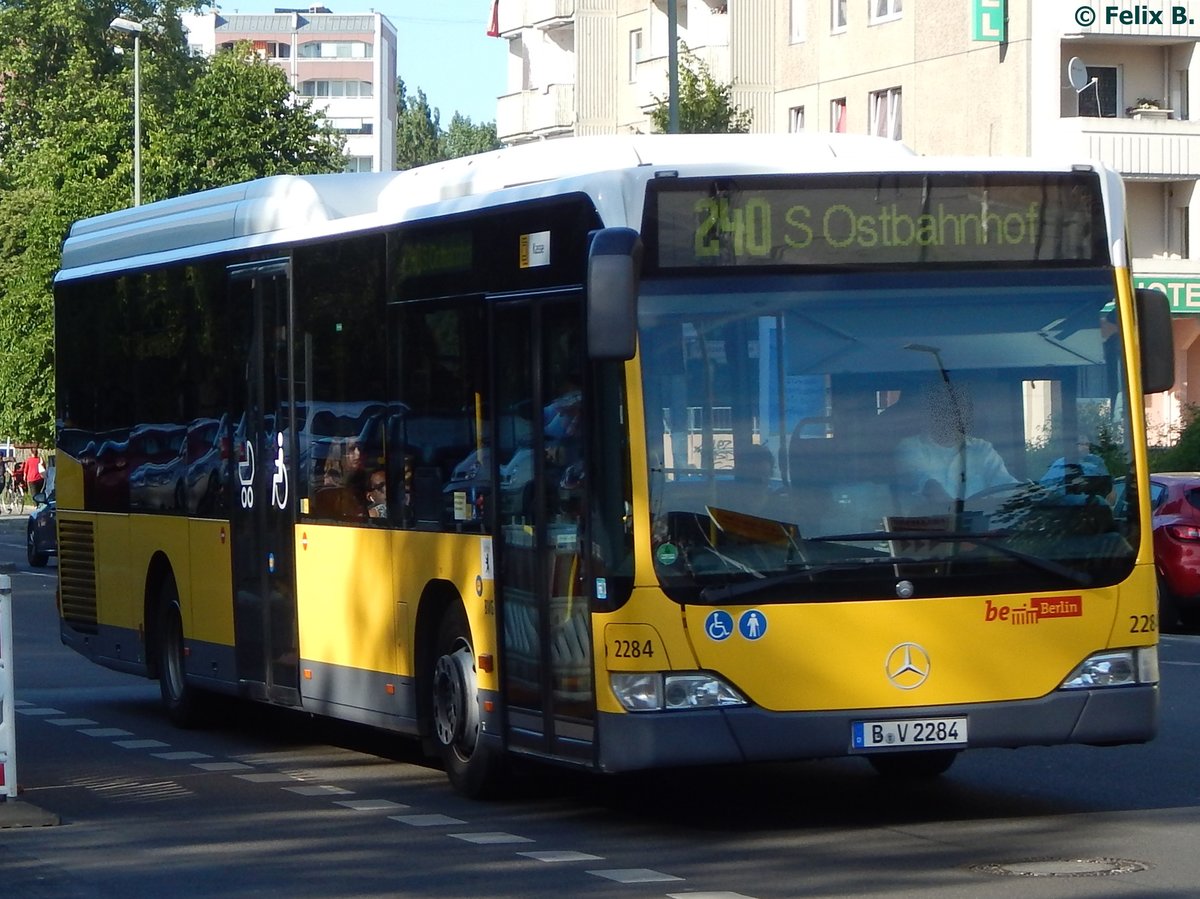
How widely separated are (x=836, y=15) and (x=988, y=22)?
5.80 meters

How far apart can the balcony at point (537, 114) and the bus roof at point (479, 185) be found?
44.6 m

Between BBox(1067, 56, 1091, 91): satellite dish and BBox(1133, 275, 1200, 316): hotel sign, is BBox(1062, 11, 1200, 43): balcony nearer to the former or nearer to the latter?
BBox(1067, 56, 1091, 91): satellite dish

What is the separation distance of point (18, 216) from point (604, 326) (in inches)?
2589

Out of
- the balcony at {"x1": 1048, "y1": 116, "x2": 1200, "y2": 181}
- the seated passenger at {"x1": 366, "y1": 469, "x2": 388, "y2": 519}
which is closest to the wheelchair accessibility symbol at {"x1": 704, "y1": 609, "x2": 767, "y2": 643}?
the seated passenger at {"x1": 366, "y1": 469, "x2": 388, "y2": 519}

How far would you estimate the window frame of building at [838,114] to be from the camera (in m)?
52.8

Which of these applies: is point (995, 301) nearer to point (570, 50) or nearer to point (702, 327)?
point (702, 327)

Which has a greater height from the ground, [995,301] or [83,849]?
[995,301]

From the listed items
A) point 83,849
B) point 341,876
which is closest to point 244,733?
point 83,849

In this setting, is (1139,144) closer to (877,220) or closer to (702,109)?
(702,109)

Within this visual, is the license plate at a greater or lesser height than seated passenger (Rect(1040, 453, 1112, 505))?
lesser

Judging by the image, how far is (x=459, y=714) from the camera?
11.6m

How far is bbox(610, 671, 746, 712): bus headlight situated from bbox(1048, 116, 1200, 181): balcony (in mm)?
38843

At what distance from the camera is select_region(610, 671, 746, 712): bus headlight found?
983 cm

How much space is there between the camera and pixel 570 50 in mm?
64688
